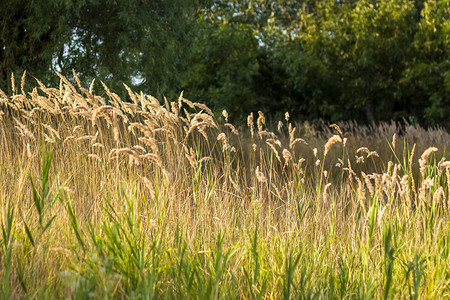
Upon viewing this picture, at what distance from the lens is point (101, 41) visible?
39.1ft

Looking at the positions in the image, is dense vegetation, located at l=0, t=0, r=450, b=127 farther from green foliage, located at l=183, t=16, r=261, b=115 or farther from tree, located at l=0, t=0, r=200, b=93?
tree, located at l=0, t=0, r=200, b=93

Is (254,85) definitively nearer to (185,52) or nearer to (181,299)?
(185,52)

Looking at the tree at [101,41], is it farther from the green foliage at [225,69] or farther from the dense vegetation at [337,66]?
the green foliage at [225,69]

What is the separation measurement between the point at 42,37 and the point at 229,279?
34.7 feet

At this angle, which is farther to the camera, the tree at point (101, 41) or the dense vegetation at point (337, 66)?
the dense vegetation at point (337, 66)

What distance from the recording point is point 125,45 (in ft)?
36.9

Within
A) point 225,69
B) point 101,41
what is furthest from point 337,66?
point 101,41

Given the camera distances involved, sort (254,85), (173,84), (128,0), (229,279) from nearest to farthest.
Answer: (229,279)
(128,0)
(173,84)
(254,85)

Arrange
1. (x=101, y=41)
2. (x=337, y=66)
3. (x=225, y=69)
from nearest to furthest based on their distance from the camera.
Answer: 1. (x=101, y=41)
2. (x=225, y=69)
3. (x=337, y=66)

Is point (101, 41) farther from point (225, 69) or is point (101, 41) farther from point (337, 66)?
point (337, 66)

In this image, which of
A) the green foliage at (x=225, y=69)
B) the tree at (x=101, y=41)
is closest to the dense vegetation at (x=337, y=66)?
the green foliage at (x=225, y=69)

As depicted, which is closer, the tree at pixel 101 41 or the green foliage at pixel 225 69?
the tree at pixel 101 41

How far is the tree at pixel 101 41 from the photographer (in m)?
11.3

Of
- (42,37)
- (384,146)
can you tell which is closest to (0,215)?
(384,146)
